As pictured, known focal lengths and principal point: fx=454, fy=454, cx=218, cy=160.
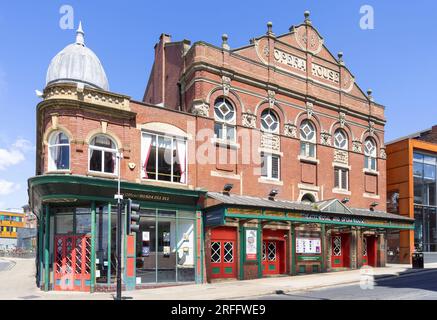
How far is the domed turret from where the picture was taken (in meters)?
25.0

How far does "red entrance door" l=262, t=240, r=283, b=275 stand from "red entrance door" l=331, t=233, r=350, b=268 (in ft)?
16.3

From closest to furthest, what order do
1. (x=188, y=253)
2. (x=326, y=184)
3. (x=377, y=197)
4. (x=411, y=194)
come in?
(x=188, y=253)
(x=326, y=184)
(x=377, y=197)
(x=411, y=194)

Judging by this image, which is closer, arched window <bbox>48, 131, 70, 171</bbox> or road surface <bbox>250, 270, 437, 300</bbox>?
road surface <bbox>250, 270, 437, 300</bbox>

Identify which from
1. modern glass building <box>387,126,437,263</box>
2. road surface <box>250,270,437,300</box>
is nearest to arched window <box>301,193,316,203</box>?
road surface <box>250,270,437,300</box>

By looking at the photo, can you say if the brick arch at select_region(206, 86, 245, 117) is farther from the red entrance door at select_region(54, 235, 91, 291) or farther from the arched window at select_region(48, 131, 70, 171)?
the red entrance door at select_region(54, 235, 91, 291)

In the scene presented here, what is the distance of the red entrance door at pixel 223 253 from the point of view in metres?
24.7

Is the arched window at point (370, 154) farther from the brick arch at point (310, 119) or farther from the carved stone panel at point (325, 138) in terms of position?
the brick arch at point (310, 119)

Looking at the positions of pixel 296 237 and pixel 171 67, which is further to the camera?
pixel 171 67

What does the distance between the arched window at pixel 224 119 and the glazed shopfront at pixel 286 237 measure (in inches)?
142

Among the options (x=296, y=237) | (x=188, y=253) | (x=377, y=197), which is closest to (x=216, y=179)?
(x=188, y=253)

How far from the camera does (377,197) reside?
1350 inches

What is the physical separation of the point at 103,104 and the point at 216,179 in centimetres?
753

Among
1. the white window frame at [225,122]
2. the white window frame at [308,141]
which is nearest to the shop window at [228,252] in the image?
the white window frame at [225,122]
